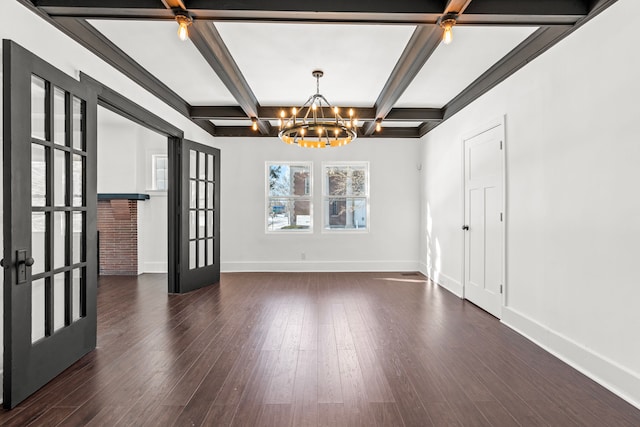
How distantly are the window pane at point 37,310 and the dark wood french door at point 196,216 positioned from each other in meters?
2.63

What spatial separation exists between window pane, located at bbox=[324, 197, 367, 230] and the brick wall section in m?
3.65

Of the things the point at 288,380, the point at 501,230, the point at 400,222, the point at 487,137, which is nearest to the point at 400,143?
the point at 400,222

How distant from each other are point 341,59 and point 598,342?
130 inches

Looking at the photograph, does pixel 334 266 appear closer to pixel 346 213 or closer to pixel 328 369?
pixel 346 213

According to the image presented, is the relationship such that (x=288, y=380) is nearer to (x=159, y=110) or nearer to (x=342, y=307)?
(x=342, y=307)

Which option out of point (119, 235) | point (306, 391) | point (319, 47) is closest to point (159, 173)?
point (119, 235)

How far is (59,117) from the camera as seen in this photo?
2660mm

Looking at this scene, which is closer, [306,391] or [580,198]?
[306,391]

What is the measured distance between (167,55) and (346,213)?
4.29 m

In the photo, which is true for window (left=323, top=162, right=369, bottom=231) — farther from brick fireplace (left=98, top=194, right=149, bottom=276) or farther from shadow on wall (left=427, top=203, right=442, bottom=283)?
brick fireplace (left=98, top=194, right=149, bottom=276)

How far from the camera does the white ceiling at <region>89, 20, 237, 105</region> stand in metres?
3.04

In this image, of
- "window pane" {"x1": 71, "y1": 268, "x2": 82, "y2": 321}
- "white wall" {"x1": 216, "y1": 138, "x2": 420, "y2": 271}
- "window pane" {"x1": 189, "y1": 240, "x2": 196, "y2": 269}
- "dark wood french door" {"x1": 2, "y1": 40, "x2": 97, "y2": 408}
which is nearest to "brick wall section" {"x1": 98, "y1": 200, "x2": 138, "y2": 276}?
"white wall" {"x1": 216, "y1": 138, "x2": 420, "y2": 271}

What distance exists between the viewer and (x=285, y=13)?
2594mm

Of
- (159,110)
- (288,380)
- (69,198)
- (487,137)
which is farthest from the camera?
(159,110)
